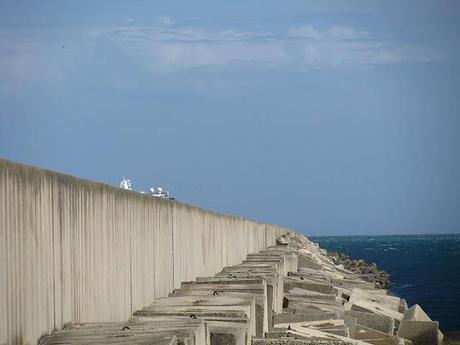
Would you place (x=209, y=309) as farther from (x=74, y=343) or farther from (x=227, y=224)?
(x=227, y=224)

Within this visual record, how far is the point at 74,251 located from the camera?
6.22 metres

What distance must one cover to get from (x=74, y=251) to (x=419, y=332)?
806cm

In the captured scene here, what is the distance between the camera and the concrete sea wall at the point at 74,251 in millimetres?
5086

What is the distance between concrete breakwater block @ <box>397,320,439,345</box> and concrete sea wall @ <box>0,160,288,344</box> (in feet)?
13.2

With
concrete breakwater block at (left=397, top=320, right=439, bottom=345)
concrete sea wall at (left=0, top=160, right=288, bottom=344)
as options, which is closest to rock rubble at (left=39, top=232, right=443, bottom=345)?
concrete breakwater block at (left=397, top=320, right=439, bottom=345)

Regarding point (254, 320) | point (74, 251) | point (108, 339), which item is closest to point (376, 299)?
point (254, 320)

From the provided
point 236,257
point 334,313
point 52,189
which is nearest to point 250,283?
point 334,313

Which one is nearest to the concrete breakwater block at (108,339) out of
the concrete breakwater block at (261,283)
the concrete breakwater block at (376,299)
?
the concrete breakwater block at (261,283)

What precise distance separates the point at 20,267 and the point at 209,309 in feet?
7.29

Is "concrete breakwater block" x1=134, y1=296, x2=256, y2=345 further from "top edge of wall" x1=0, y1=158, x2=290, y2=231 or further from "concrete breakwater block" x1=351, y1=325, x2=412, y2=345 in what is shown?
"concrete breakwater block" x1=351, y1=325, x2=412, y2=345

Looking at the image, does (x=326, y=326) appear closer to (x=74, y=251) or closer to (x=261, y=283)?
(x=261, y=283)

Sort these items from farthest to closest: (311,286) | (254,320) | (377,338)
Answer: (311,286), (377,338), (254,320)

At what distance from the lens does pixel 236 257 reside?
17562mm

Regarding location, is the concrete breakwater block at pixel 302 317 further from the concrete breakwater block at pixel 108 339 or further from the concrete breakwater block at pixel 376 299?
the concrete breakwater block at pixel 376 299
